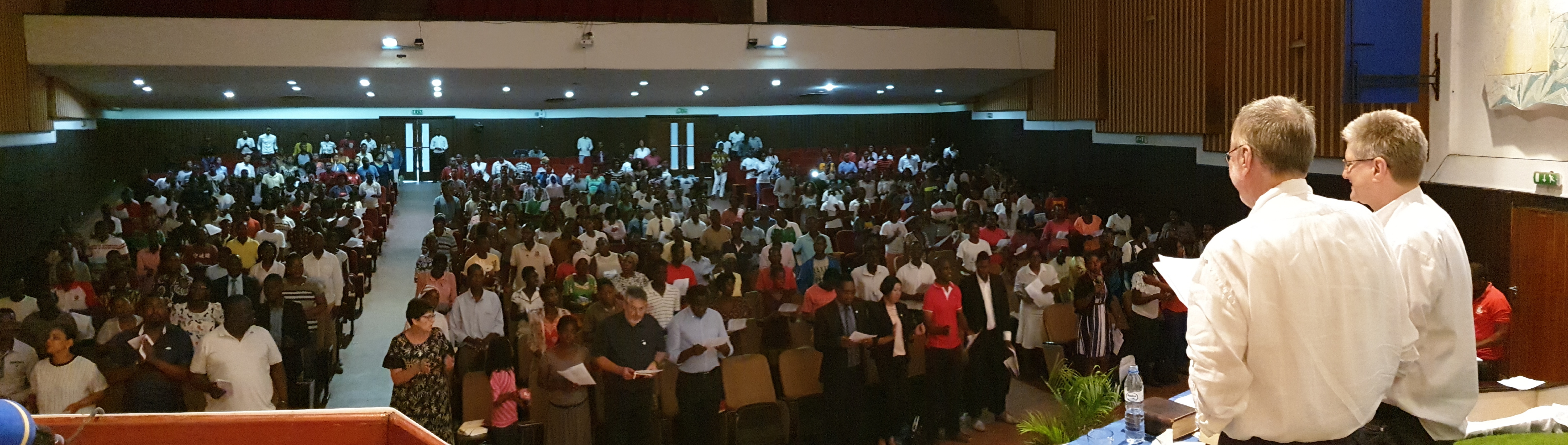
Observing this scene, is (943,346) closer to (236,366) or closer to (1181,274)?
(236,366)

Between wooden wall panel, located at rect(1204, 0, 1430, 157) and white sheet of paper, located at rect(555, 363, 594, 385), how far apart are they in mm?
5620

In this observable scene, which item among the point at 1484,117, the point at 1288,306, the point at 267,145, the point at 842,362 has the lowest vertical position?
the point at 842,362

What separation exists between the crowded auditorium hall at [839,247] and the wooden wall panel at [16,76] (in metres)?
0.07

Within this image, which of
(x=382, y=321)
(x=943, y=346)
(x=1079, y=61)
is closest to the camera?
(x=943, y=346)

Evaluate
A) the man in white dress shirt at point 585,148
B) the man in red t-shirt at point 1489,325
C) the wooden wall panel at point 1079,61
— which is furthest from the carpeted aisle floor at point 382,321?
the wooden wall panel at point 1079,61

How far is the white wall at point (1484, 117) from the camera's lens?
6656 millimetres

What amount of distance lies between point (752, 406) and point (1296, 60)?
236 inches

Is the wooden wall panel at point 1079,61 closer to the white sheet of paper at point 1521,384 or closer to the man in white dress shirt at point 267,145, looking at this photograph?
the white sheet of paper at point 1521,384

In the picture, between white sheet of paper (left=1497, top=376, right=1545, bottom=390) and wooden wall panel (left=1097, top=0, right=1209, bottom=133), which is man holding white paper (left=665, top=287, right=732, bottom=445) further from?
wooden wall panel (left=1097, top=0, right=1209, bottom=133)

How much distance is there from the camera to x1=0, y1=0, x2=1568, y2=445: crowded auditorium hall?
212 cm

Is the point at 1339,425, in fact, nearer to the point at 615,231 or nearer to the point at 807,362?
the point at 807,362

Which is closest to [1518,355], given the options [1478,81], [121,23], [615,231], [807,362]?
[1478,81]

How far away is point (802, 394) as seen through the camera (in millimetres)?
6414

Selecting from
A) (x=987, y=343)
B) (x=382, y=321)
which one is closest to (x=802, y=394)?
(x=987, y=343)
